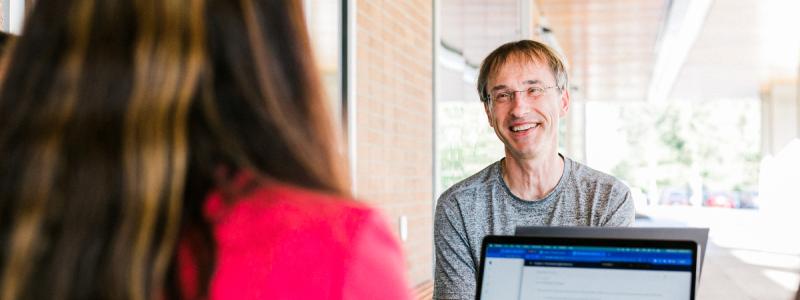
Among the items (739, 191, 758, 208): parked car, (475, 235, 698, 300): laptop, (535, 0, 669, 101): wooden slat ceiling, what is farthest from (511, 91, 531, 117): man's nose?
(739, 191, 758, 208): parked car

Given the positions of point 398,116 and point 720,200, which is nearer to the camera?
point 398,116

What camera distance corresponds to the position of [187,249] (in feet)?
2.06

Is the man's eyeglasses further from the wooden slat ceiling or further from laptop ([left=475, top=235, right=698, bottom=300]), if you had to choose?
the wooden slat ceiling

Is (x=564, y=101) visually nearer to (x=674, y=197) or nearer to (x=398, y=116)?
(x=398, y=116)

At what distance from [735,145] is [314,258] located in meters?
37.1

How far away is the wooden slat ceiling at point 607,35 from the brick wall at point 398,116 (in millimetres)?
Result: 3604

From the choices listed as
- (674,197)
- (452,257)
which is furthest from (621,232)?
(674,197)

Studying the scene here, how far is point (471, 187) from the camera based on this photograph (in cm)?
225

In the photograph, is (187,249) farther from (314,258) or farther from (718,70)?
(718,70)

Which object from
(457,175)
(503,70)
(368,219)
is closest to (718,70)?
(457,175)

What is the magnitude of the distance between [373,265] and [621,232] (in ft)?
3.51

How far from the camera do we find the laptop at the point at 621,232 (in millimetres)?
1561

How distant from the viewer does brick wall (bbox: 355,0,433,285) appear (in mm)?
4594

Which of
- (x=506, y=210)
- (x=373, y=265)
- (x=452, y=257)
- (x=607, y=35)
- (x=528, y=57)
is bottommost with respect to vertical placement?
(x=452, y=257)
